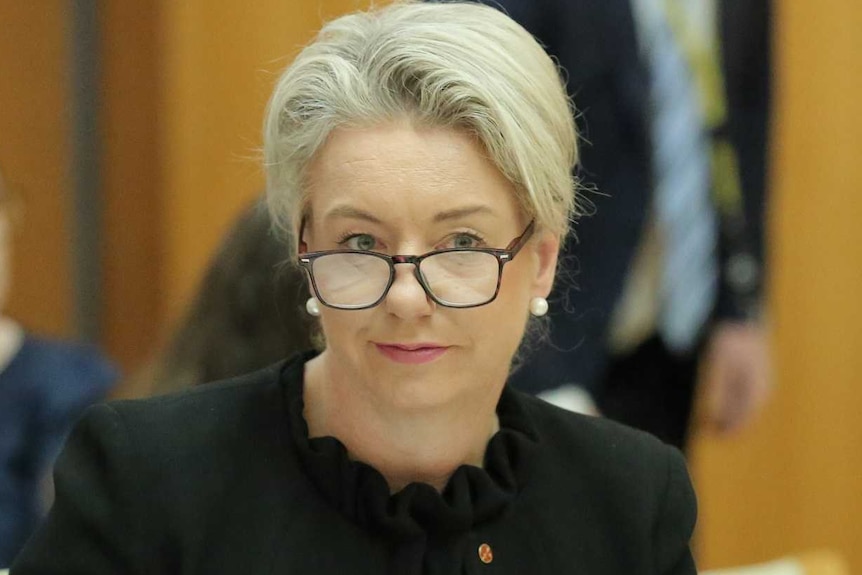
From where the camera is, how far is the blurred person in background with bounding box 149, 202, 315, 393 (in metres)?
2.44

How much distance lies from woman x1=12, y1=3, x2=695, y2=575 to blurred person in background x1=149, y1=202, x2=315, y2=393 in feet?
2.26

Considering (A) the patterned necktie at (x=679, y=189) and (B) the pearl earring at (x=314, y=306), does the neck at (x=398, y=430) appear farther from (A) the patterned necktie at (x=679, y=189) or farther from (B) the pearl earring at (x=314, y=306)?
(A) the patterned necktie at (x=679, y=189)

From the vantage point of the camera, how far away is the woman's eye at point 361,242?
1540mm

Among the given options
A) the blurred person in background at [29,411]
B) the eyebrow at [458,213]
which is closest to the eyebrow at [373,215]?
the eyebrow at [458,213]

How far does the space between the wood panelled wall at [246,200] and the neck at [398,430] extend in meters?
2.49

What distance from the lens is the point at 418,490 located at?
163 cm

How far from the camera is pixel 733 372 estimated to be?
3.35 meters

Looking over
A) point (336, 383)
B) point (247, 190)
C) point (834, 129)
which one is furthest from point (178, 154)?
point (336, 383)

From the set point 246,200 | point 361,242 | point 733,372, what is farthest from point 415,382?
point 246,200

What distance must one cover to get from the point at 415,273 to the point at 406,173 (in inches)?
4.0

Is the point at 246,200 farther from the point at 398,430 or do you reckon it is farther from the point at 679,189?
the point at 398,430

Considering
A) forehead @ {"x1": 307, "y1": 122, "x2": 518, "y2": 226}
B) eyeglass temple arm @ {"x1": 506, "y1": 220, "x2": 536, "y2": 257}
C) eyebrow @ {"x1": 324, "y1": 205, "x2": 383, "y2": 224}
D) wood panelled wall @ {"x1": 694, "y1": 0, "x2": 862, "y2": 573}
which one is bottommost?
wood panelled wall @ {"x1": 694, "y1": 0, "x2": 862, "y2": 573}

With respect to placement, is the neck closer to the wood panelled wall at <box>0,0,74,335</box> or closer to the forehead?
the forehead

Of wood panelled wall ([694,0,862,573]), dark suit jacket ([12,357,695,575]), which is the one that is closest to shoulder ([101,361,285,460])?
dark suit jacket ([12,357,695,575])
